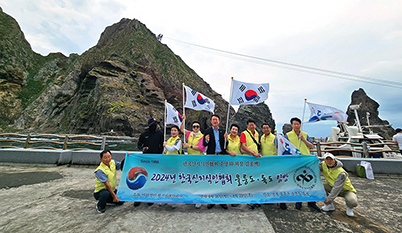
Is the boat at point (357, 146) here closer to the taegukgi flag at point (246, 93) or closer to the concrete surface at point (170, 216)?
the concrete surface at point (170, 216)

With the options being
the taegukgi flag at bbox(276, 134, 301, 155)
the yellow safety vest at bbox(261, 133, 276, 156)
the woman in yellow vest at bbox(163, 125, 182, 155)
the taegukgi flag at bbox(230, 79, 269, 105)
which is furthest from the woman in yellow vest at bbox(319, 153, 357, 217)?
the woman in yellow vest at bbox(163, 125, 182, 155)

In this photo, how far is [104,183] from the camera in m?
3.50

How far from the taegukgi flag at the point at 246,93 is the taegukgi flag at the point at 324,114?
2601mm

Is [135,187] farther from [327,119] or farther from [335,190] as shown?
[327,119]

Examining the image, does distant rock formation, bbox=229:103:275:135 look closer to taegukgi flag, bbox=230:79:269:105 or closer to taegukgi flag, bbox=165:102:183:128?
taegukgi flag, bbox=230:79:269:105

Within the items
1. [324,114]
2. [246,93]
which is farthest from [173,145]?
[324,114]

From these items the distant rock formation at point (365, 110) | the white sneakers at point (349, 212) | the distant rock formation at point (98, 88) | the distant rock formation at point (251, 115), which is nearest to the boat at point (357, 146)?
the white sneakers at point (349, 212)

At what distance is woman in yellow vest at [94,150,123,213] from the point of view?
11.1ft

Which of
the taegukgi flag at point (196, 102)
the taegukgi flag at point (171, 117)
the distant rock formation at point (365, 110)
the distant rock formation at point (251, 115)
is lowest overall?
the taegukgi flag at point (171, 117)

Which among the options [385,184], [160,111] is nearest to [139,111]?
[160,111]

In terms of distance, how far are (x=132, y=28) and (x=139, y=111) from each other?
5552 cm

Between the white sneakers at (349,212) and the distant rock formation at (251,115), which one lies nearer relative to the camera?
the white sneakers at (349,212)

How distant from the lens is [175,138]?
14.6 ft

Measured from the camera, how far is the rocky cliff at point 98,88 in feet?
169
